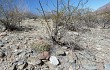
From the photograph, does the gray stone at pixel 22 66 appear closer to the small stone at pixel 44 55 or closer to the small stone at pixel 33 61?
the small stone at pixel 33 61

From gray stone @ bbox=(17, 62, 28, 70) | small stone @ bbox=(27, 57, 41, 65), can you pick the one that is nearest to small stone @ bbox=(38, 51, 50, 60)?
small stone @ bbox=(27, 57, 41, 65)

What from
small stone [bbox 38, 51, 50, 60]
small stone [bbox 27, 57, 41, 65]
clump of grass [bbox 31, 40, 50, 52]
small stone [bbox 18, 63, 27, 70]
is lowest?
small stone [bbox 18, 63, 27, 70]

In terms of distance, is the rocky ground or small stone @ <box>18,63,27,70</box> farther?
the rocky ground

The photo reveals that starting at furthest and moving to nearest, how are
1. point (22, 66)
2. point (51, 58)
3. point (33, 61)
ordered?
point (51, 58)
point (33, 61)
point (22, 66)

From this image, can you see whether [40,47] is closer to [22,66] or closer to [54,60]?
[54,60]

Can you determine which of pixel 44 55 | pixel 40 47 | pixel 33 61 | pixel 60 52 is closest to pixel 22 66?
pixel 33 61

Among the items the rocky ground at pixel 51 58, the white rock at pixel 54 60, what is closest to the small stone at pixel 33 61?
the rocky ground at pixel 51 58

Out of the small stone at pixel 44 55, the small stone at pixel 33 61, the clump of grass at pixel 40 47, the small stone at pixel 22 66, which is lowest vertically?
the small stone at pixel 22 66

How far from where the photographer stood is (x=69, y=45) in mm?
4363

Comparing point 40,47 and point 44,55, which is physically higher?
point 40,47

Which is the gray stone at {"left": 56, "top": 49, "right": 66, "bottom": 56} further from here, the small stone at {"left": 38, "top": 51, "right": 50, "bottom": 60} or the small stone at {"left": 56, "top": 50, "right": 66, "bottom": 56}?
the small stone at {"left": 38, "top": 51, "right": 50, "bottom": 60}

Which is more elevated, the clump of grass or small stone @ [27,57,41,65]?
the clump of grass

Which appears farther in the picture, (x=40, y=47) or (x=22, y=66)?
(x=40, y=47)

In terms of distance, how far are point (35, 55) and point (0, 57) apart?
709mm
